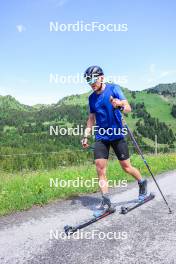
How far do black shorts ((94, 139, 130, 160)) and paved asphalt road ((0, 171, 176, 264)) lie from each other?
1.14 metres

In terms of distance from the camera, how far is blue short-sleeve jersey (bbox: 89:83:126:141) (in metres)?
7.60

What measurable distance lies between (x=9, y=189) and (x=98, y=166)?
11.9 feet

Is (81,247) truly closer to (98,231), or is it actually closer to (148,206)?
(98,231)

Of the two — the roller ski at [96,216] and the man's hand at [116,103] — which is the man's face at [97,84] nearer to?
the man's hand at [116,103]

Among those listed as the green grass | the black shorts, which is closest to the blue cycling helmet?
the black shorts

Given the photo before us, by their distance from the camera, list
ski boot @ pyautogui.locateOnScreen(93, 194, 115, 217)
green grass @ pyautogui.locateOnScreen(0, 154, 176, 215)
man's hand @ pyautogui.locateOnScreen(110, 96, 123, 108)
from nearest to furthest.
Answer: ski boot @ pyautogui.locateOnScreen(93, 194, 115, 217) → man's hand @ pyautogui.locateOnScreen(110, 96, 123, 108) → green grass @ pyautogui.locateOnScreen(0, 154, 176, 215)

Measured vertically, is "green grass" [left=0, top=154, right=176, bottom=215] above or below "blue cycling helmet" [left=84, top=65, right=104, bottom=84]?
below

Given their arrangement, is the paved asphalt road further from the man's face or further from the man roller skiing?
the man's face

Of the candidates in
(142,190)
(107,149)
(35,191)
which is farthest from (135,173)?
(35,191)

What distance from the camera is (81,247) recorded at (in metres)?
5.49

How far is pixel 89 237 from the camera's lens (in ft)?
19.6

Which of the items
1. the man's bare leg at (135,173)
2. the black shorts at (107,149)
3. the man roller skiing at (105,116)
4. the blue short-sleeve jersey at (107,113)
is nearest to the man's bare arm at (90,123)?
the man roller skiing at (105,116)

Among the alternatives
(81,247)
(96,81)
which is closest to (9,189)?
(96,81)

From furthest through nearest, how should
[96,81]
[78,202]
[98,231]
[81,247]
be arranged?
[78,202]
[96,81]
[98,231]
[81,247]
